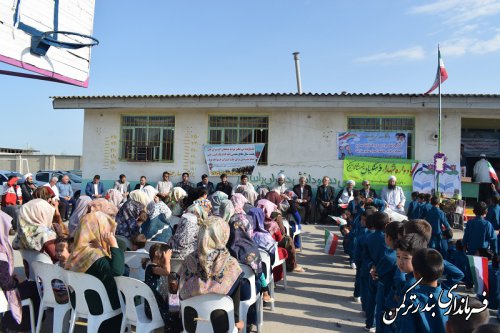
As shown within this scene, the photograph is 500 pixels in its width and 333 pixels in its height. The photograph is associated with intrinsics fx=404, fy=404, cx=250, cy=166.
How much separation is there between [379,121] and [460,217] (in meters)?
3.36

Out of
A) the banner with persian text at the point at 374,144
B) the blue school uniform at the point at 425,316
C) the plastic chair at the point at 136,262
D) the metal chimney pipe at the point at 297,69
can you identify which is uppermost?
the metal chimney pipe at the point at 297,69

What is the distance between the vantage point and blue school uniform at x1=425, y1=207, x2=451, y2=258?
20.8 ft

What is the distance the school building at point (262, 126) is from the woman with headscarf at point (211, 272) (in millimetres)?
8847

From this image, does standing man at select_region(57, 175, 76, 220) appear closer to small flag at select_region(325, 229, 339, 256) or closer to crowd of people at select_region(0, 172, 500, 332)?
crowd of people at select_region(0, 172, 500, 332)

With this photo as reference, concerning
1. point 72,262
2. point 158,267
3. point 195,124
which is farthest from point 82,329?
point 195,124

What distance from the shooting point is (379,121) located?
38.4ft

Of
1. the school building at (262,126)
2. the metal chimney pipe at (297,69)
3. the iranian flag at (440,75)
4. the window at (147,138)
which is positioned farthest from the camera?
the metal chimney pipe at (297,69)

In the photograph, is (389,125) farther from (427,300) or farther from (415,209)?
(427,300)

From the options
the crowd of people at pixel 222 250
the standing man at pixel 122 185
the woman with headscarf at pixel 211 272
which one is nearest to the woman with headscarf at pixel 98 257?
the crowd of people at pixel 222 250

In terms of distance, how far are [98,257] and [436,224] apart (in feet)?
17.3

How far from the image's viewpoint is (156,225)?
5.32 metres

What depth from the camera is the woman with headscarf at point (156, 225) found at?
5301mm

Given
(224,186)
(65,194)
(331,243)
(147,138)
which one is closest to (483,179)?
(331,243)

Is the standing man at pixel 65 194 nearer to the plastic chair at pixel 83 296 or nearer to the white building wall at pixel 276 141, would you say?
the white building wall at pixel 276 141
